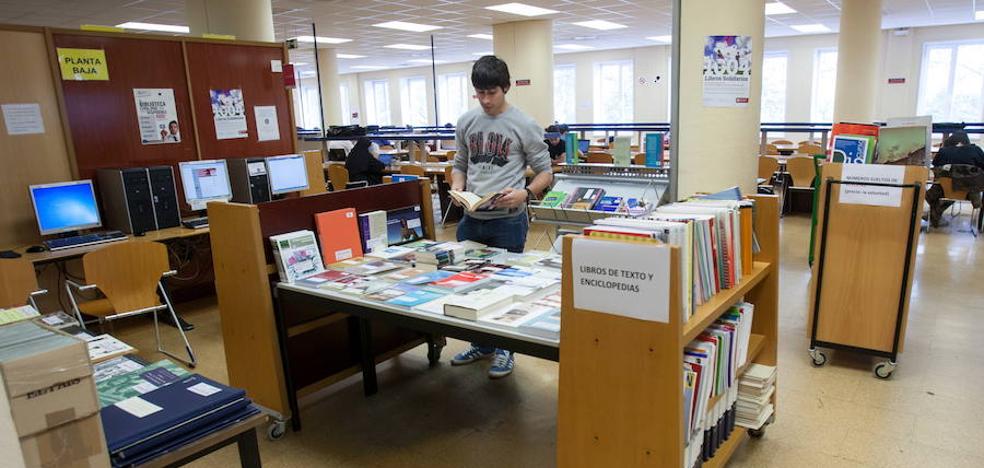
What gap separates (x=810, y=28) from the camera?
1307 cm

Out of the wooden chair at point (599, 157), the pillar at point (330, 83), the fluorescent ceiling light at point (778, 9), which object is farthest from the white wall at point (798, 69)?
the wooden chair at point (599, 157)

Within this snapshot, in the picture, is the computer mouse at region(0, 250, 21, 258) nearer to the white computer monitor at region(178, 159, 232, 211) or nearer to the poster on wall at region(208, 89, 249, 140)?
the white computer monitor at region(178, 159, 232, 211)

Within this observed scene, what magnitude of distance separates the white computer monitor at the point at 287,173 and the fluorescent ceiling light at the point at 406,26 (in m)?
5.84

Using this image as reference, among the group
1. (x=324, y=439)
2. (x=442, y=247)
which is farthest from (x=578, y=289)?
(x=324, y=439)

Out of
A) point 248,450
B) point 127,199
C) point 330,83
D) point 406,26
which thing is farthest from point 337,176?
point 330,83

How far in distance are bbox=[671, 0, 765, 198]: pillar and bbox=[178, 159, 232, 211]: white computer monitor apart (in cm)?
347

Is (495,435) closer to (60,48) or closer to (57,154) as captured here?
(57,154)

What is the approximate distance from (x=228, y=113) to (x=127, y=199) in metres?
1.21

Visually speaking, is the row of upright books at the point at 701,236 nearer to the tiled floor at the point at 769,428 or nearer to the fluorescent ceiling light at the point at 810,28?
the tiled floor at the point at 769,428

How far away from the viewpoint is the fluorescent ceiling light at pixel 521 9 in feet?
30.4

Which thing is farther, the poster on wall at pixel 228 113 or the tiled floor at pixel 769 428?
the poster on wall at pixel 228 113

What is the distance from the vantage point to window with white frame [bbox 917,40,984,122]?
508 inches

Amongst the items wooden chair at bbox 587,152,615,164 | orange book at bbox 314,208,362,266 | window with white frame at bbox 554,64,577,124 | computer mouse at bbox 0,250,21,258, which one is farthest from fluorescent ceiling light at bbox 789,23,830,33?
computer mouse at bbox 0,250,21,258

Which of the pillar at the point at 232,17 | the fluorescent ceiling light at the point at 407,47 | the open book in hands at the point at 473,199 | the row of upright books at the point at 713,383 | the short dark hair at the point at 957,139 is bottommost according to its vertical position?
the row of upright books at the point at 713,383
